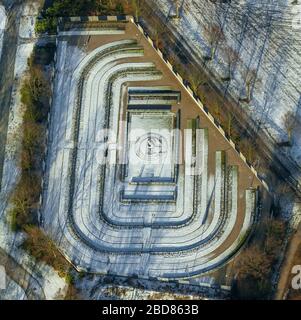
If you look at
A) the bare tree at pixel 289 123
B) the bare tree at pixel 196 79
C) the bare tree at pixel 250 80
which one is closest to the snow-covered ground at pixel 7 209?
the bare tree at pixel 196 79

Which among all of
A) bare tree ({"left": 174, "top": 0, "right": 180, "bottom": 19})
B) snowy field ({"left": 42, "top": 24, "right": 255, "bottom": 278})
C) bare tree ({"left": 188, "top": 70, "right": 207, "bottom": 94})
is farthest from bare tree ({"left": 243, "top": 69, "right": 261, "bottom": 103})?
bare tree ({"left": 174, "top": 0, "right": 180, "bottom": 19})

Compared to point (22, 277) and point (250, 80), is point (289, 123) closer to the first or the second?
point (250, 80)

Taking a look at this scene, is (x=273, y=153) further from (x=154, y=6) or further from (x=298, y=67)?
(x=154, y=6)

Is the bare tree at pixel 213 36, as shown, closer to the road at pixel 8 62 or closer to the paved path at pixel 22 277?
the road at pixel 8 62

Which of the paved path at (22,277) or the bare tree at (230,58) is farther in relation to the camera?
the bare tree at (230,58)

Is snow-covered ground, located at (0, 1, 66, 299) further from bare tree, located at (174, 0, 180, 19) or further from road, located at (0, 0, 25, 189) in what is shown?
bare tree, located at (174, 0, 180, 19)

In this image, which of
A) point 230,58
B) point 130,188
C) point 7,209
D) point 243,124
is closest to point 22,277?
point 7,209

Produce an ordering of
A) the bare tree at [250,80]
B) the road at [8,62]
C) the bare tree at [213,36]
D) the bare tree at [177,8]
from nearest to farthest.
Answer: the bare tree at [250,80] → the road at [8,62] → the bare tree at [213,36] → the bare tree at [177,8]

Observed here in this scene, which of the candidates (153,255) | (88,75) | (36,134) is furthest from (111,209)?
(88,75)
